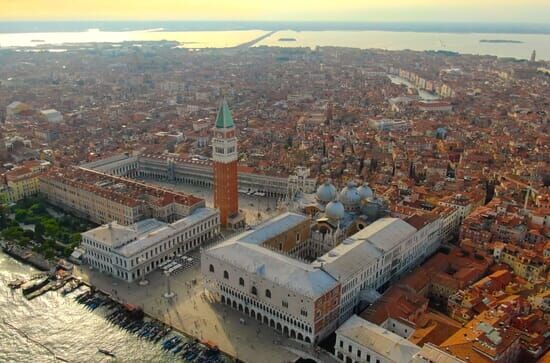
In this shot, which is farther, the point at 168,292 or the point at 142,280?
the point at 142,280

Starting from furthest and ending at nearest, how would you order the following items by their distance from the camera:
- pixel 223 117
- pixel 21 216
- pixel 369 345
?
pixel 21 216, pixel 223 117, pixel 369 345

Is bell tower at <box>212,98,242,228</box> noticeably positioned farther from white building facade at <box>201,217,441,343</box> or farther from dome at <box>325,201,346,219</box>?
dome at <box>325,201,346,219</box>

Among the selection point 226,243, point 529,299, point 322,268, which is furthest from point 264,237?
point 529,299

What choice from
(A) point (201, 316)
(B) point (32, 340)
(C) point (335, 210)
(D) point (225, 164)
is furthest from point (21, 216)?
(C) point (335, 210)

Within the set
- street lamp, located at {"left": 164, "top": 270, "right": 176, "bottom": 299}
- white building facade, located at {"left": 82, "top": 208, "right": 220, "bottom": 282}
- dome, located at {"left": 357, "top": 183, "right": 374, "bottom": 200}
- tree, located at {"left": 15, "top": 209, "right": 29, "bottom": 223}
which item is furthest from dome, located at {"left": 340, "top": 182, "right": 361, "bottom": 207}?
tree, located at {"left": 15, "top": 209, "right": 29, "bottom": 223}

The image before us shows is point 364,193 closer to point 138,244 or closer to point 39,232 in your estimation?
point 138,244

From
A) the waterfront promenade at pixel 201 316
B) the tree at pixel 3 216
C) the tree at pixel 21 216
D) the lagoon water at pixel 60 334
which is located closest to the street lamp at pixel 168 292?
the waterfront promenade at pixel 201 316
